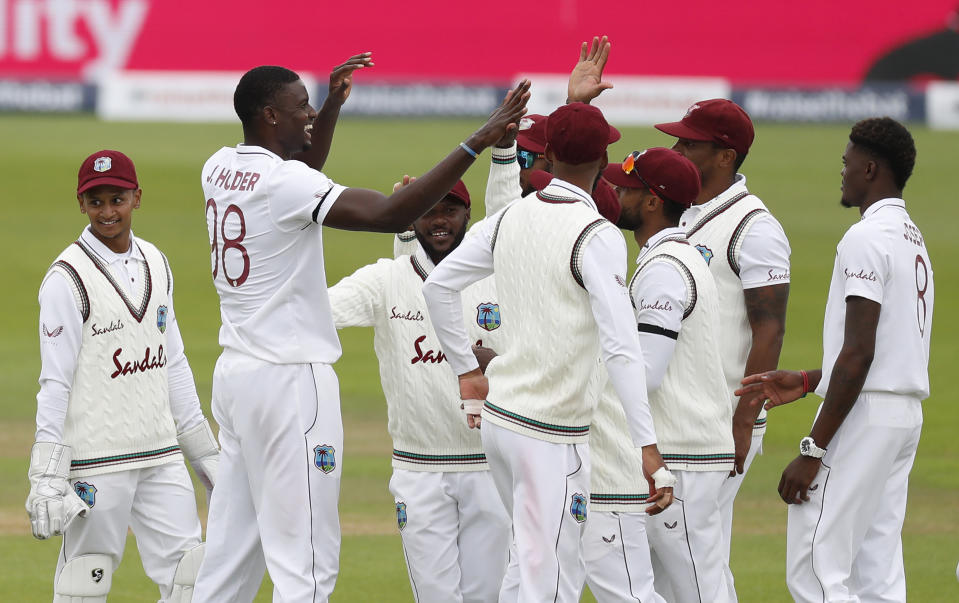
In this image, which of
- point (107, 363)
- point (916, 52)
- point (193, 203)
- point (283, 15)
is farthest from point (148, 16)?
point (107, 363)

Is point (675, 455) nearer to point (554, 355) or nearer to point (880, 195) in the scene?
point (554, 355)

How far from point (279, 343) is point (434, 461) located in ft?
3.96

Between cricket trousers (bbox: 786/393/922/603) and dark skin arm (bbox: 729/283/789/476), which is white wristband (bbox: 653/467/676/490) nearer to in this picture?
cricket trousers (bbox: 786/393/922/603)

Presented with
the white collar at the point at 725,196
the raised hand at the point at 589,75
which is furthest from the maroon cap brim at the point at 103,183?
the white collar at the point at 725,196

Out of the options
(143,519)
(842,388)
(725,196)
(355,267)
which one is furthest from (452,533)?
(355,267)

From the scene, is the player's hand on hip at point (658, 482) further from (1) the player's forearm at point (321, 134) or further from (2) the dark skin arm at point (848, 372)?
(1) the player's forearm at point (321, 134)

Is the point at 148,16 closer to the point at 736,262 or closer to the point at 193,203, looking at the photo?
the point at 193,203

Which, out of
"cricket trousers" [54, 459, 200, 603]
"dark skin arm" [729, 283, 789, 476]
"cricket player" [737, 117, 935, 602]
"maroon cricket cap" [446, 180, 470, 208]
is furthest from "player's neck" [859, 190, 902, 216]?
"cricket trousers" [54, 459, 200, 603]

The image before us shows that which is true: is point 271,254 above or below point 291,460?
above

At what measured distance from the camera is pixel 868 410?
5.48 meters

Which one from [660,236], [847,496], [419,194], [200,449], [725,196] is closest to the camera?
[419,194]

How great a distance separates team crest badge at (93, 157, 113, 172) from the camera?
6.11 meters

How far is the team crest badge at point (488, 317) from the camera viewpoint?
6285mm

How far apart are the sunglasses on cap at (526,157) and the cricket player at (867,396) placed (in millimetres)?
1544
